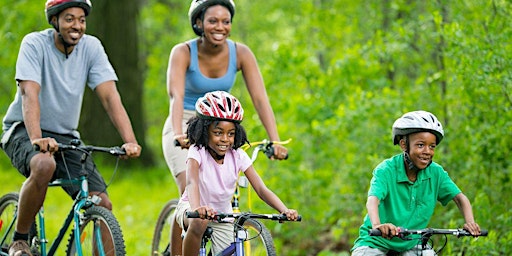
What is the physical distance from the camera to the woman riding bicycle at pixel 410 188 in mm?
5555

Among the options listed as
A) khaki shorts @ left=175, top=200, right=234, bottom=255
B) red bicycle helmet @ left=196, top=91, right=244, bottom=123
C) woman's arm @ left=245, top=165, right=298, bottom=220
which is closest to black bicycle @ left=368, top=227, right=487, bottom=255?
woman's arm @ left=245, top=165, right=298, bottom=220

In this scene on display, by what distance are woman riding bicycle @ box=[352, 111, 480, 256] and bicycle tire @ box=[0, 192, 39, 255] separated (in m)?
2.82

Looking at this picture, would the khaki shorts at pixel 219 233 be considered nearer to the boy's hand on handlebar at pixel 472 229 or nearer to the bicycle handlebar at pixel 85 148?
the bicycle handlebar at pixel 85 148

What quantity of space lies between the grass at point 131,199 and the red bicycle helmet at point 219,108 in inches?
154

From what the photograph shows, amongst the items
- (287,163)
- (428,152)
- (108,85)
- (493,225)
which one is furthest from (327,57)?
(428,152)

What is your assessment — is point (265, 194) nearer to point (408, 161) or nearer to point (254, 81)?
point (408, 161)

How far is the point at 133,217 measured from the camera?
40.0 ft

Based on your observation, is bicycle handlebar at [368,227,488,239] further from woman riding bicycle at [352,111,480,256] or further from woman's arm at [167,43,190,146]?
woman's arm at [167,43,190,146]

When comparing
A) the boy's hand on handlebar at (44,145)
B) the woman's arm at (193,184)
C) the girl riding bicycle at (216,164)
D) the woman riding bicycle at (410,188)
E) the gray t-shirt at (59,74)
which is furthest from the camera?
the gray t-shirt at (59,74)

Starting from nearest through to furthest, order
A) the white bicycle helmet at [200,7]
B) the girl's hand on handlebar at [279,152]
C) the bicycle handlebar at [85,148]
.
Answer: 1. the bicycle handlebar at [85,148]
2. the girl's hand on handlebar at [279,152]
3. the white bicycle helmet at [200,7]

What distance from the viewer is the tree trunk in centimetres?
1561

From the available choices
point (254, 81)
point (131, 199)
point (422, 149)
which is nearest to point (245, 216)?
point (422, 149)

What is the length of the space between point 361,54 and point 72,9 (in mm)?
4373

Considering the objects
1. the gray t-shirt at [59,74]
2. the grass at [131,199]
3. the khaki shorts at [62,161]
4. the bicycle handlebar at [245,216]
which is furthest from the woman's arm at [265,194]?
the grass at [131,199]
